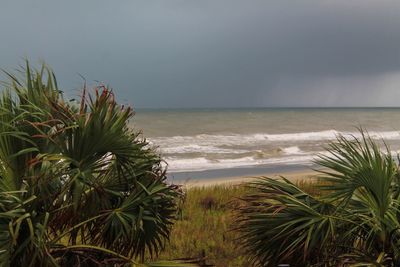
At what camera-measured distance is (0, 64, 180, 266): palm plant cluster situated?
3525 mm

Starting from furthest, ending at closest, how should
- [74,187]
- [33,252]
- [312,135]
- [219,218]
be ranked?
[312,135]
[219,218]
[74,187]
[33,252]

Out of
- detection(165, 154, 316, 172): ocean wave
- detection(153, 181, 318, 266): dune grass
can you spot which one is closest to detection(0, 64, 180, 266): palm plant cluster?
detection(153, 181, 318, 266): dune grass

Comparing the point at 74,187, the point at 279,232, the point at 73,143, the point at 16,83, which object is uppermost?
the point at 16,83

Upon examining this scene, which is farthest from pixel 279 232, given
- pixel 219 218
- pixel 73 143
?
pixel 219 218

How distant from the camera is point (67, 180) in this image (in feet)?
12.5

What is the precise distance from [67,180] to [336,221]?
2.43 meters

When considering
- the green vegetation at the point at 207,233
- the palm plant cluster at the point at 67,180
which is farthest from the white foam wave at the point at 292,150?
the palm plant cluster at the point at 67,180

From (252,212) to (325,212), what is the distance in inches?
26.7

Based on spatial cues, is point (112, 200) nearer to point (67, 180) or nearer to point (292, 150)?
point (67, 180)

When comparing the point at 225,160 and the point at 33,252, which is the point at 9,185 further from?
Answer: the point at 225,160

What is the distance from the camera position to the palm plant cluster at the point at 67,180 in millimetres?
3525

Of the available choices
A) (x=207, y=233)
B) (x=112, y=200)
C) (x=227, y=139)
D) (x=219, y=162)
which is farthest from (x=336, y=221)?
(x=227, y=139)

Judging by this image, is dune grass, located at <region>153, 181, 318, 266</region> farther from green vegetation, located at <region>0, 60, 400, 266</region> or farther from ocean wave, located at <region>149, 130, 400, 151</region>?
ocean wave, located at <region>149, 130, 400, 151</region>

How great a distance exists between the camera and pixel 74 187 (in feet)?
12.5
